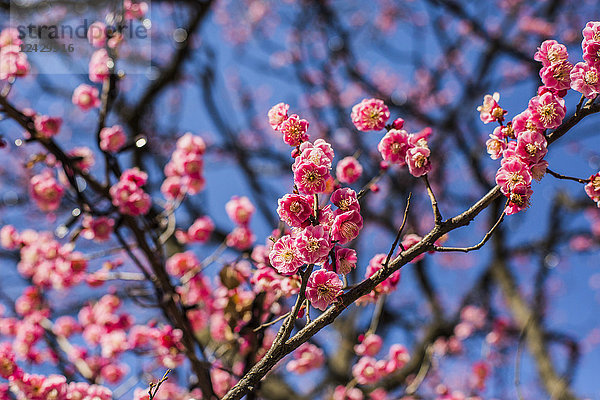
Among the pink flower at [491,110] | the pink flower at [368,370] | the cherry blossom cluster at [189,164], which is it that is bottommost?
the pink flower at [368,370]

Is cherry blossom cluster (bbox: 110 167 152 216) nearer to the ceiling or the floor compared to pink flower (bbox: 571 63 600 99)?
nearer to the ceiling

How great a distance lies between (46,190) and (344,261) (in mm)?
1875

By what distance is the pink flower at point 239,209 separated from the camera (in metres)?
2.54

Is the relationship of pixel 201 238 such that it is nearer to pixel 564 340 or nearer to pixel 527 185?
pixel 527 185

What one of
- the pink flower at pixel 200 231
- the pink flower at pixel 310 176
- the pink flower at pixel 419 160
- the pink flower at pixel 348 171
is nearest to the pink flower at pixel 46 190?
the pink flower at pixel 200 231

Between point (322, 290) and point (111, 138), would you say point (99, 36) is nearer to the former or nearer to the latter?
point (111, 138)

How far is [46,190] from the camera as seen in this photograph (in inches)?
92.4

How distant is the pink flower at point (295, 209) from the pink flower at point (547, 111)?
27.4 inches

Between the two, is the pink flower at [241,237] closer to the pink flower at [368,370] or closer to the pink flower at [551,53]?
the pink flower at [368,370]

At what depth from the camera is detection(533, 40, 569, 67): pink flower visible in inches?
51.4

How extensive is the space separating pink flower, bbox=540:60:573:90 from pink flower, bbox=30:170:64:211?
2.32m

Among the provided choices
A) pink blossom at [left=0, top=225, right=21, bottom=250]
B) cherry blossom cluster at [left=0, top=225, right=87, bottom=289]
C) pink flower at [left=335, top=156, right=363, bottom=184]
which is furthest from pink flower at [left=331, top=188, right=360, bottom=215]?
pink blossom at [left=0, top=225, right=21, bottom=250]

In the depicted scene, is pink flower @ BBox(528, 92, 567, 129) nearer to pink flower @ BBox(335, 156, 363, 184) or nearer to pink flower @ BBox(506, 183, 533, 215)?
pink flower @ BBox(506, 183, 533, 215)

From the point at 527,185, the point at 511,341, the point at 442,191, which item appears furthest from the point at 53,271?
the point at 442,191
